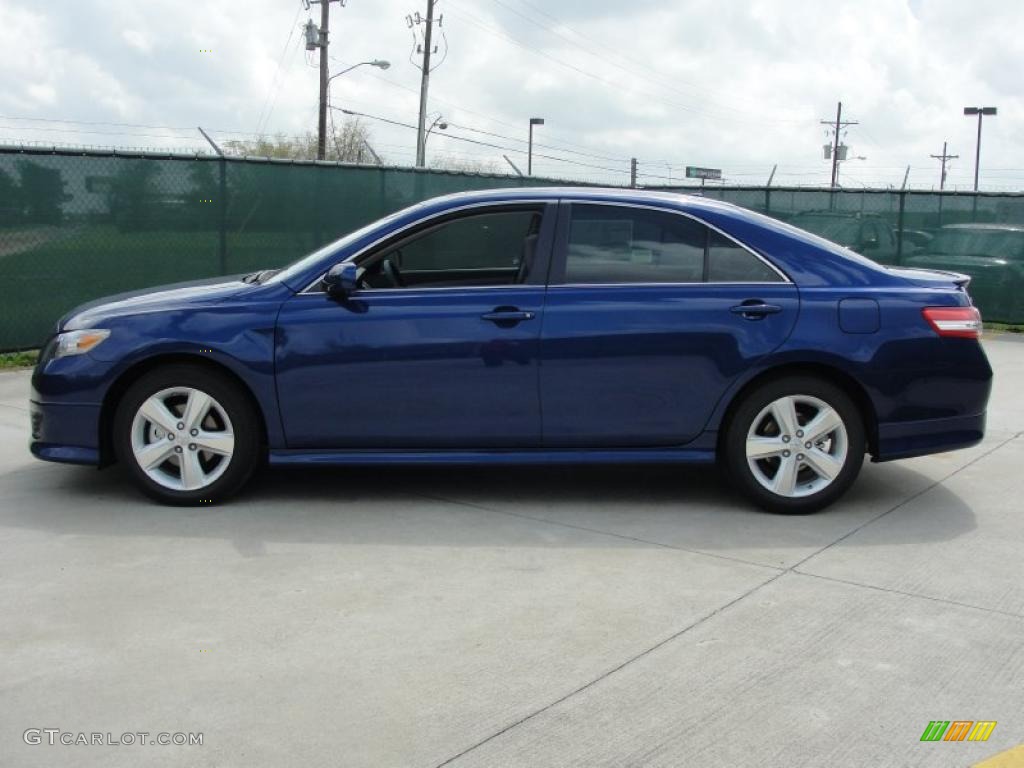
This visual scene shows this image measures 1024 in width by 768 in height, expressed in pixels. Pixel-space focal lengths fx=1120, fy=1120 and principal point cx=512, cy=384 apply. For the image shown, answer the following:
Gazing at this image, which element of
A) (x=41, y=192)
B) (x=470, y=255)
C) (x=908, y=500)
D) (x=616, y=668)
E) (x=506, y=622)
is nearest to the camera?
(x=616, y=668)

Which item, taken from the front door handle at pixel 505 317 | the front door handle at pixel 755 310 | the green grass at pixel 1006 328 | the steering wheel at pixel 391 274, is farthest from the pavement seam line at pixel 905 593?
the green grass at pixel 1006 328

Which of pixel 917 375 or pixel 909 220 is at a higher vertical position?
pixel 909 220

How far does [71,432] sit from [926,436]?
14.2 feet

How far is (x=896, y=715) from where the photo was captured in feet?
11.4

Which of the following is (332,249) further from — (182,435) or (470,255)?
(182,435)

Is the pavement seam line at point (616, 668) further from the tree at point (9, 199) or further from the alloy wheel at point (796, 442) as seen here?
the tree at point (9, 199)

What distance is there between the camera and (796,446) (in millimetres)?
5633

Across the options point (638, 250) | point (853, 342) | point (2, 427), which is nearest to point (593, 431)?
point (638, 250)

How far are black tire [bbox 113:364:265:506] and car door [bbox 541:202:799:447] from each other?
4.90 feet

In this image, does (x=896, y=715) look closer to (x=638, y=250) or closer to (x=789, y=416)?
(x=789, y=416)

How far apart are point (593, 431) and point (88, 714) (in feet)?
9.55

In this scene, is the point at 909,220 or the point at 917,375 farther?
the point at 909,220

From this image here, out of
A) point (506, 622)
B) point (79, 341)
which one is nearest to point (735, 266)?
point (506, 622)
